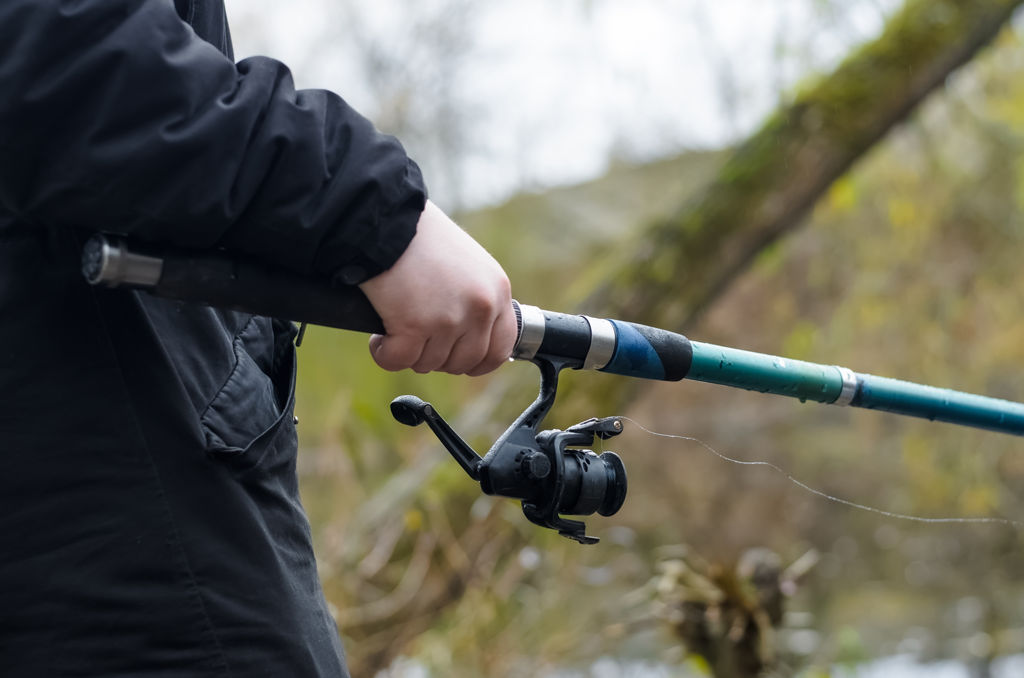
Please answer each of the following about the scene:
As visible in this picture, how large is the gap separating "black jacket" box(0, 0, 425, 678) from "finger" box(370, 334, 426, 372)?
0.10 meters

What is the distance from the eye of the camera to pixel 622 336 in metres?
1.33

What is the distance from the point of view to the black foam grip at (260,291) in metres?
0.94

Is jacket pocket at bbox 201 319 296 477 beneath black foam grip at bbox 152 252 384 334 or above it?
beneath

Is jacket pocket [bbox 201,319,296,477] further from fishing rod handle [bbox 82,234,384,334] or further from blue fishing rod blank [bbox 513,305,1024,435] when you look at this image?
blue fishing rod blank [bbox 513,305,1024,435]

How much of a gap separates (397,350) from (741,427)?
35.3ft

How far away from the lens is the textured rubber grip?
1.33 meters

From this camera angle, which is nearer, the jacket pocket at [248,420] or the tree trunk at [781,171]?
the jacket pocket at [248,420]

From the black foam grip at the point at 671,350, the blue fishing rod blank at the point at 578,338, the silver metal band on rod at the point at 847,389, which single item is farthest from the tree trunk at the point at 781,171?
the black foam grip at the point at 671,350

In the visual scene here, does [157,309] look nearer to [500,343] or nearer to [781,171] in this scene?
[500,343]

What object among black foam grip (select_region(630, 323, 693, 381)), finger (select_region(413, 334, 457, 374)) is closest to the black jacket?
finger (select_region(413, 334, 457, 374))

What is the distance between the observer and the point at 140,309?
1.02 m

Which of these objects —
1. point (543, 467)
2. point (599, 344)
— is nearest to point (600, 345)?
point (599, 344)

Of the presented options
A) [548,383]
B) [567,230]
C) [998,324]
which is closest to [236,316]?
[548,383]

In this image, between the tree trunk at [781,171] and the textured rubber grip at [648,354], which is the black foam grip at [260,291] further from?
the tree trunk at [781,171]
